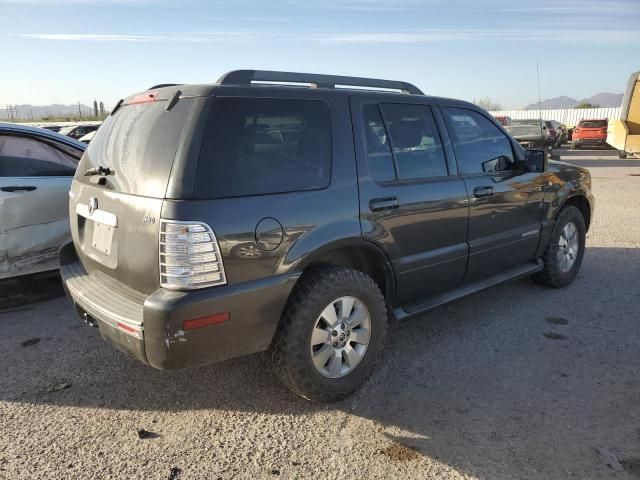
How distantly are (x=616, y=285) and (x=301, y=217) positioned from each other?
3995 mm

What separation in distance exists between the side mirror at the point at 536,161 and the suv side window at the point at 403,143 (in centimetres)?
114

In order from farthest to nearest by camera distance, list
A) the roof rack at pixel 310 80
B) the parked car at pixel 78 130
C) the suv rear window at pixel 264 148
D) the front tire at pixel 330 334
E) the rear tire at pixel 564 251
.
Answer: the parked car at pixel 78 130 < the rear tire at pixel 564 251 < the roof rack at pixel 310 80 < the front tire at pixel 330 334 < the suv rear window at pixel 264 148

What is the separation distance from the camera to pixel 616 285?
539cm

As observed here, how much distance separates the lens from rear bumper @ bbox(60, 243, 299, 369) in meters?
2.61

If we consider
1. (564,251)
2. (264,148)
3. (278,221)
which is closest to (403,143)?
(264,148)

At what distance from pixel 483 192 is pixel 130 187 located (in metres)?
2.64

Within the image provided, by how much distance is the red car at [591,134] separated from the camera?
2519 cm

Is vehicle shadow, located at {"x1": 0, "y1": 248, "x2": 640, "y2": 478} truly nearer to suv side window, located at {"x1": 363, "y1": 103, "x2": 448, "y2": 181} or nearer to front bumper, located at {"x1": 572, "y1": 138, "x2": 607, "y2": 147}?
suv side window, located at {"x1": 363, "y1": 103, "x2": 448, "y2": 181}

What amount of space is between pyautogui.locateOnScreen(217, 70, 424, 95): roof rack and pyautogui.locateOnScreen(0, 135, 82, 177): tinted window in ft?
9.05

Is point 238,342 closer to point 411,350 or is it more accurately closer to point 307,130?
point 307,130

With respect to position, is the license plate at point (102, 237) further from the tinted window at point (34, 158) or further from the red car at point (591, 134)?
the red car at point (591, 134)

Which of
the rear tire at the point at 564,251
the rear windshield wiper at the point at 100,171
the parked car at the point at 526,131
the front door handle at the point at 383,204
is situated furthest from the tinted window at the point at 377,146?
the parked car at the point at 526,131

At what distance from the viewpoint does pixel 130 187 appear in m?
2.91

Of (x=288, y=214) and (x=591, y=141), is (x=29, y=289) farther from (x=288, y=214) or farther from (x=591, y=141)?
(x=591, y=141)
